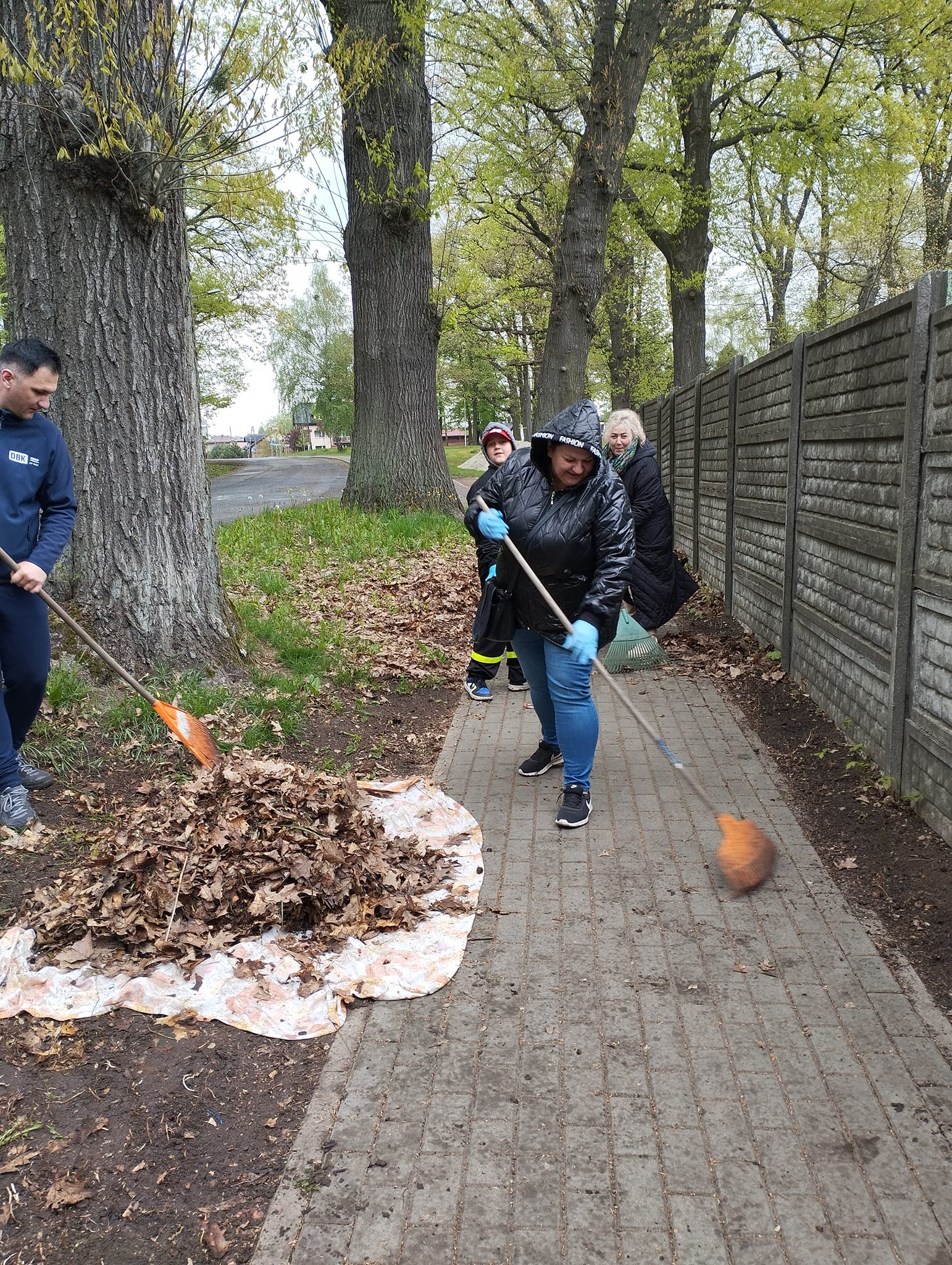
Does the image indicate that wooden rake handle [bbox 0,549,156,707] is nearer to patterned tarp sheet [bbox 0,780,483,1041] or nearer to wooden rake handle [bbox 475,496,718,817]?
patterned tarp sheet [bbox 0,780,483,1041]

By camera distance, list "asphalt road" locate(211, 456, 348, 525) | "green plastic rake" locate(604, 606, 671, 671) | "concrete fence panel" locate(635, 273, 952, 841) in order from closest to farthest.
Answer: "concrete fence panel" locate(635, 273, 952, 841)
"green plastic rake" locate(604, 606, 671, 671)
"asphalt road" locate(211, 456, 348, 525)

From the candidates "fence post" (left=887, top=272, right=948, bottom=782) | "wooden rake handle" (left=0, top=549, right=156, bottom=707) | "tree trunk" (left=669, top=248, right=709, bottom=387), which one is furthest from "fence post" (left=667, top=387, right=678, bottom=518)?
"wooden rake handle" (left=0, top=549, right=156, bottom=707)

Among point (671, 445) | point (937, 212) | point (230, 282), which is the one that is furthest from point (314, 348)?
point (671, 445)

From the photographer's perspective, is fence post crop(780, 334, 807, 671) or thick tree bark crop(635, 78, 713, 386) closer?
fence post crop(780, 334, 807, 671)

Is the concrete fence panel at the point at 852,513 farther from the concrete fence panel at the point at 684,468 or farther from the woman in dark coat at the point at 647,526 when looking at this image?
the concrete fence panel at the point at 684,468

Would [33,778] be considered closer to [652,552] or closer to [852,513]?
[852,513]

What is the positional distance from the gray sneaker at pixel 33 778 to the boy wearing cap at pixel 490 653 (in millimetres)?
2251

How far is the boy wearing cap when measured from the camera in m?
5.86

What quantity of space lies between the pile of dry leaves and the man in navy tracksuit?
26.9 inches

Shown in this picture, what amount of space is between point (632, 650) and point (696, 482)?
355 centimetres

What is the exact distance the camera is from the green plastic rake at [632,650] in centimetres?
760

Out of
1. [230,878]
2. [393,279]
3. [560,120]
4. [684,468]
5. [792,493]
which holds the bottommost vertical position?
[230,878]

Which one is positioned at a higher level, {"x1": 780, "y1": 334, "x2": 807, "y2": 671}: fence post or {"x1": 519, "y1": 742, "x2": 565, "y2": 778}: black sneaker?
{"x1": 780, "y1": 334, "x2": 807, "y2": 671}: fence post

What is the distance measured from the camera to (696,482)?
1049 cm
